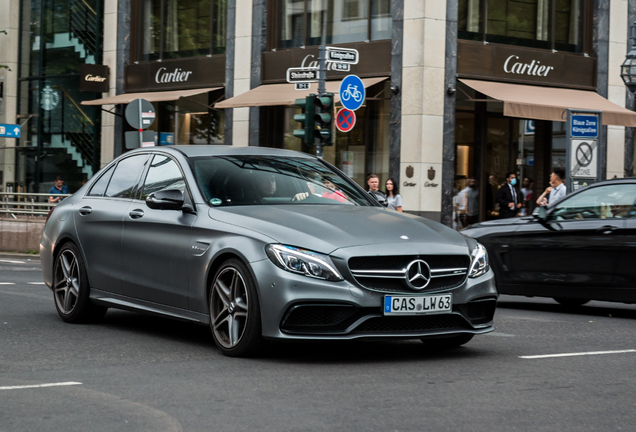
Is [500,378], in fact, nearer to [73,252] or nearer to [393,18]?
[73,252]

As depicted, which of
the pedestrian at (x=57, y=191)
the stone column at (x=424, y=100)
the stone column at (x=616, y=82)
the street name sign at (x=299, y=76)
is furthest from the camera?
the stone column at (x=616, y=82)

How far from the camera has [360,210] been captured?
723 centimetres

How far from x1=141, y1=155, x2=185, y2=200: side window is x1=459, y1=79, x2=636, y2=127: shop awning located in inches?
580

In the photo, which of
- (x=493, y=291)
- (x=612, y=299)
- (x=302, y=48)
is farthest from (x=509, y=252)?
(x=302, y=48)

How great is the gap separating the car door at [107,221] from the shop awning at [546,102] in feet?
47.4

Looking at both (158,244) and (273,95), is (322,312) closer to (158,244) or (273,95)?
(158,244)

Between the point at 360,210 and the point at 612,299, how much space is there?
4084mm

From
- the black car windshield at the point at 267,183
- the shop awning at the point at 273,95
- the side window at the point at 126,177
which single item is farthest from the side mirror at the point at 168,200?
the shop awning at the point at 273,95

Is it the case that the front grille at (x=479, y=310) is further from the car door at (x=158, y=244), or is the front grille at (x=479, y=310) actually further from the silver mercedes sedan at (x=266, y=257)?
the car door at (x=158, y=244)

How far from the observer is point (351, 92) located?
17.4 metres

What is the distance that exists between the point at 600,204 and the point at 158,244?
5032 millimetres

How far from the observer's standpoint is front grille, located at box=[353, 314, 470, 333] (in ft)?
20.8

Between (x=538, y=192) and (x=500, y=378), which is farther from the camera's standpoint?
(x=538, y=192)

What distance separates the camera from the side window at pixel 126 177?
823 centimetres
